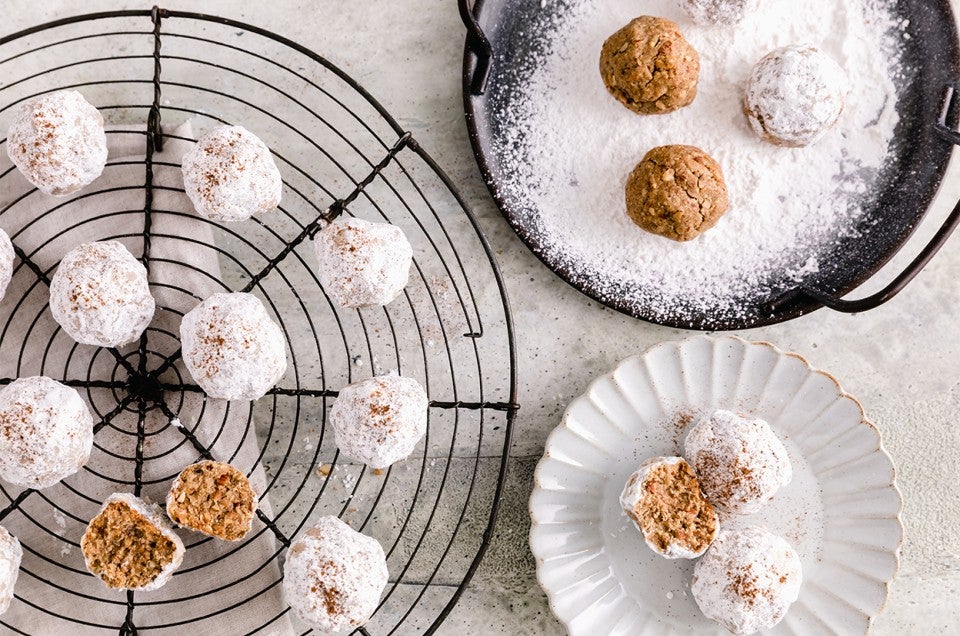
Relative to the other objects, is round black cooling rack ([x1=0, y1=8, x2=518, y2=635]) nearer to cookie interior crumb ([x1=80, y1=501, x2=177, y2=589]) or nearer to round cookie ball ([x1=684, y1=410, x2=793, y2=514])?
cookie interior crumb ([x1=80, y1=501, x2=177, y2=589])

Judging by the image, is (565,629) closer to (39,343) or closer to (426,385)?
(426,385)

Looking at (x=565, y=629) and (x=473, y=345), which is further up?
(x=473, y=345)

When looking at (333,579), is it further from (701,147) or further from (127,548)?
(701,147)

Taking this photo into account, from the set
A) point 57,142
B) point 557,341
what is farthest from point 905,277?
point 57,142

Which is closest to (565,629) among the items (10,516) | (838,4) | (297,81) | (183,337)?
(183,337)

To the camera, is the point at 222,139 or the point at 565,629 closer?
the point at 222,139

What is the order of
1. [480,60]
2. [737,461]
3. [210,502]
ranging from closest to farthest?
[210,502], [737,461], [480,60]
